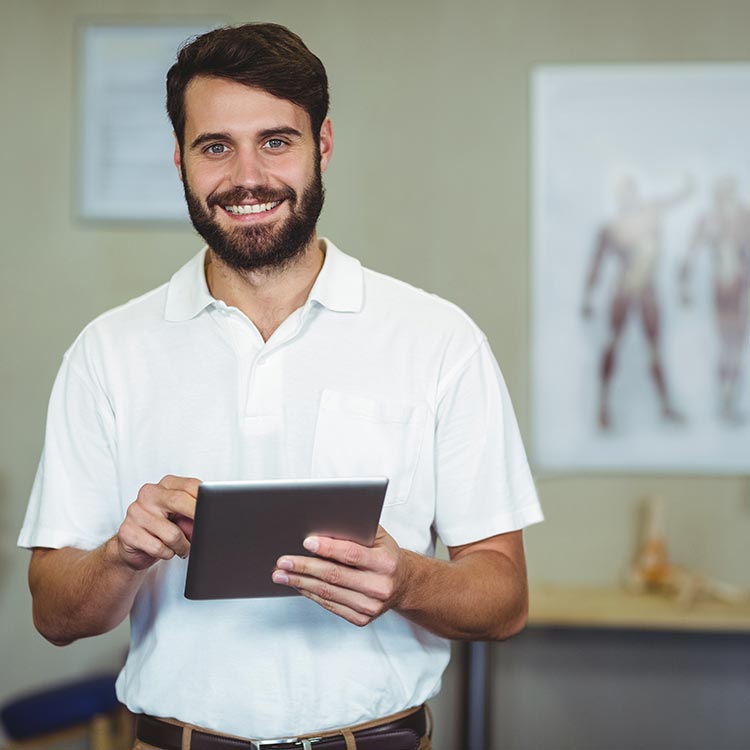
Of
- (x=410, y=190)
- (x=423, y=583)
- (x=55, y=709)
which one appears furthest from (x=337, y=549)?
(x=410, y=190)

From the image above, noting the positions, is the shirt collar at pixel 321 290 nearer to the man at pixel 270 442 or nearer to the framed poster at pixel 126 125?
the man at pixel 270 442

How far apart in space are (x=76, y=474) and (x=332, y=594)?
0.46 m

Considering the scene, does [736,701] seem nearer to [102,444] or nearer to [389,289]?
[389,289]

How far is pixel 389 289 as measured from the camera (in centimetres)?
160

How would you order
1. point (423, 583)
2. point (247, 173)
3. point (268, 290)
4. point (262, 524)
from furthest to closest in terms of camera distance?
point (268, 290) → point (247, 173) → point (423, 583) → point (262, 524)

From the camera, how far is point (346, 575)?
48.6 inches

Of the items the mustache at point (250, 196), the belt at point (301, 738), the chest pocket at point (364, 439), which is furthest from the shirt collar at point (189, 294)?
the belt at point (301, 738)

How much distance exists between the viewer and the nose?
1.46 meters

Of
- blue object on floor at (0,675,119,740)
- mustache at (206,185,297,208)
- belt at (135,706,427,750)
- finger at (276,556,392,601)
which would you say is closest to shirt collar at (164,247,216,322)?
mustache at (206,185,297,208)

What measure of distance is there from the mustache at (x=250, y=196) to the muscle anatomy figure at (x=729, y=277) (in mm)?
1955

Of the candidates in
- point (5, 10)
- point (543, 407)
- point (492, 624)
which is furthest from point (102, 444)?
point (5, 10)

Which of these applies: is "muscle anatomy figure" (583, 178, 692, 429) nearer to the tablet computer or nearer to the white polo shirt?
the white polo shirt

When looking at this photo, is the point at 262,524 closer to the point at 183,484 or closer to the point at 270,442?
the point at 183,484

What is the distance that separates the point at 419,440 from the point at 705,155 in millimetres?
2005
